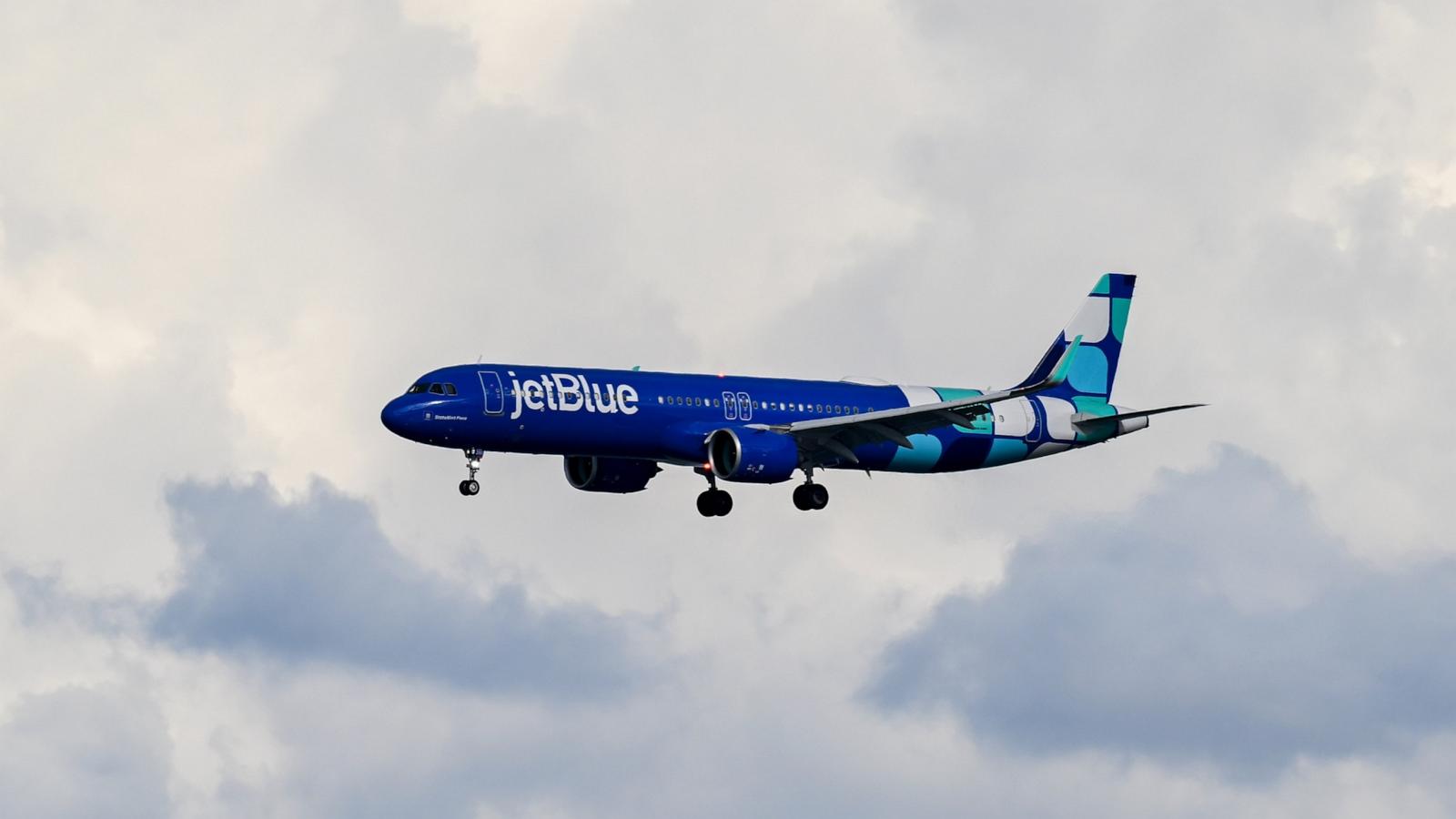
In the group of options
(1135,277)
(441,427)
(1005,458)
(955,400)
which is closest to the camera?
(441,427)

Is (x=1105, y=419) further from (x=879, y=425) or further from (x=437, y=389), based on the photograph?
(x=437, y=389)

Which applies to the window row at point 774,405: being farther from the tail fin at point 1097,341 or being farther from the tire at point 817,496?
the tail fin at point 1097,341

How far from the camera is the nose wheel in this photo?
8888 centimetres

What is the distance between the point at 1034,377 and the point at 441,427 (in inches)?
1055

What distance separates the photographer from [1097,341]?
331 ft

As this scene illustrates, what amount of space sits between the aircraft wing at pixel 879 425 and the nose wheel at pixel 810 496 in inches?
45.6

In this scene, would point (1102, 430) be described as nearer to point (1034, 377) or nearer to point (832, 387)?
point (1034, 377)

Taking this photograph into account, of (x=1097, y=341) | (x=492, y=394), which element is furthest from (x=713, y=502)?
(x=1097, y=341)

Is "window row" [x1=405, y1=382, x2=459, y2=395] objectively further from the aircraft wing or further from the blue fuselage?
the aircraft wing

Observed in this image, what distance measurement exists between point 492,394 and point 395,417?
3.23 metres

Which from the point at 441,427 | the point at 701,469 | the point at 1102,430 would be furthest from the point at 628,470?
the point at 1102,430


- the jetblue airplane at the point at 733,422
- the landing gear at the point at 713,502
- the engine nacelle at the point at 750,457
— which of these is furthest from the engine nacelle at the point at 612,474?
the engine nacelle at the point at 750,457

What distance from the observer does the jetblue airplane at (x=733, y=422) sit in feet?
267

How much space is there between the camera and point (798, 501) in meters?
89.0
